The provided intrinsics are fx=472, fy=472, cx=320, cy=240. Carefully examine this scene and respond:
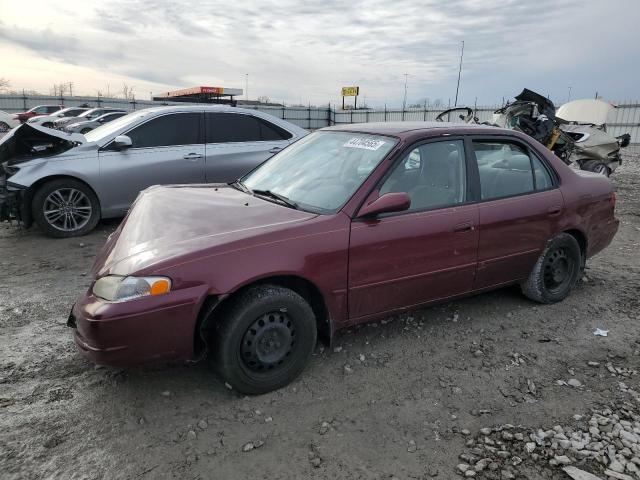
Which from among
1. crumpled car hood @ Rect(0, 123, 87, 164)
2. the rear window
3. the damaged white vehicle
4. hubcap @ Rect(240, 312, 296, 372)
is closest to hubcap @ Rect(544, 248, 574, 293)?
hubcap @ Rect(240, 312, 296, 372)

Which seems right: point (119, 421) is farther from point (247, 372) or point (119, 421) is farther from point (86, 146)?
point (86, 146)

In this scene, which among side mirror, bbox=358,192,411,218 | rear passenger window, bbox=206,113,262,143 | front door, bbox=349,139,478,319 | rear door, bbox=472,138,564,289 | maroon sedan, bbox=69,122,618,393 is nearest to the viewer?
maroon sedan, bbox=69,122,618,393

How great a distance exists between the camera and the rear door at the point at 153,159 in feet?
19.8

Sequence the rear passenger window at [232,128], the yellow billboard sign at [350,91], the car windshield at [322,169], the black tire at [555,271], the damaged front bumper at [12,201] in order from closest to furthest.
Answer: the car windshield at [322,169]
the black tire at [555,271]
the damaged front bumper at [12,201]
the rear passenger window at [232,128]
the yellow billboard sign at [350,91]

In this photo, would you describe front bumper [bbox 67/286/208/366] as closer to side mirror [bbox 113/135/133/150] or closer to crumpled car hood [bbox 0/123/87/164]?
side mirror [bbox 113/135/133/150]

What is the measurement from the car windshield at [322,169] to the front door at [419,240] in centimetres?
20

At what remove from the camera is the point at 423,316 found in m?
4.00

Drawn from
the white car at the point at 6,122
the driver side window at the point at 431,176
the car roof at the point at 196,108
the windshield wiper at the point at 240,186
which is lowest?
the windshield wiper at the point at 240,186

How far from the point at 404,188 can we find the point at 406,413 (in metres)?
1.47

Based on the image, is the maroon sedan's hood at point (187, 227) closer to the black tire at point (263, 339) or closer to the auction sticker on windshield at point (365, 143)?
the black tire at point (263, 339)

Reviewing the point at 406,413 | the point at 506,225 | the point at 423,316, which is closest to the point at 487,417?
the point at 406,413

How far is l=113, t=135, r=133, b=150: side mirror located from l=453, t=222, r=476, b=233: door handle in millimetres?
4456

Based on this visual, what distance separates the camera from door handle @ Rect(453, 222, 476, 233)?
342 centimetres

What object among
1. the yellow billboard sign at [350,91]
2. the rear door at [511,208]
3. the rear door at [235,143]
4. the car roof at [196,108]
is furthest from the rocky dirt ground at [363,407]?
the yellow billboard sign at [350,91]
